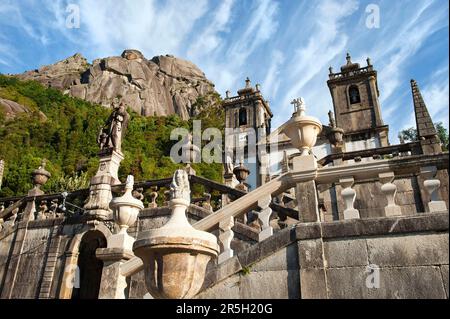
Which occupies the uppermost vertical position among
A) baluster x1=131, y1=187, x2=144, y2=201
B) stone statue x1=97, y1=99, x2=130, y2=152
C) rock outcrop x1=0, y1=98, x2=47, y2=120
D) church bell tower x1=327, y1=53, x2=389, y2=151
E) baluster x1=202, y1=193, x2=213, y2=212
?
rock outcrop x1=0, y1=98, x2=47, y2=120

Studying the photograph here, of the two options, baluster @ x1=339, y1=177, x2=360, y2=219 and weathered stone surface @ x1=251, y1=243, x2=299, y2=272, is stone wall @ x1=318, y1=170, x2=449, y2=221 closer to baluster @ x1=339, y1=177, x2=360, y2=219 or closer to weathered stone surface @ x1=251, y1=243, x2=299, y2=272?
baluster @ x1=339, y1=177, x2=360, y2=219

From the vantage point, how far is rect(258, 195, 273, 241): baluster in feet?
17.8

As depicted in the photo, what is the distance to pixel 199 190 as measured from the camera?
24281mm

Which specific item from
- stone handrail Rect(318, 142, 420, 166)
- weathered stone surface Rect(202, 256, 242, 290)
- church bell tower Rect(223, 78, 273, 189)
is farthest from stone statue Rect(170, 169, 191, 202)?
church bell tower Rect(223, 78, 273, 189)

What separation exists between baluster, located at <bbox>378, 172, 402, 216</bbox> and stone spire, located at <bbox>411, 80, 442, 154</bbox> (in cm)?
673

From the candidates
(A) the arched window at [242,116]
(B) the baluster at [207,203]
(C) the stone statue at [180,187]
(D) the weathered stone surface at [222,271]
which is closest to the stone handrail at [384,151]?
(B) the baluster at [207,203]

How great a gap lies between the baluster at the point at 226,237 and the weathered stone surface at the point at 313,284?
1.24m

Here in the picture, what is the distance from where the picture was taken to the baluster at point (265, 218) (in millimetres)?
5430

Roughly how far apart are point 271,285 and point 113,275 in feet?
7.88

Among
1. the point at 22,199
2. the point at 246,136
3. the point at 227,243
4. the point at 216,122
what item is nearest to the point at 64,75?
the point at 216,122

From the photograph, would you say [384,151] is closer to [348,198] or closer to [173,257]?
[348,198]
